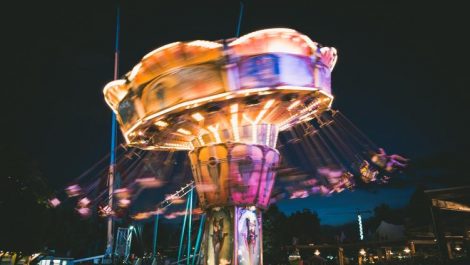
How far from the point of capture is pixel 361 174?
13.9 meters

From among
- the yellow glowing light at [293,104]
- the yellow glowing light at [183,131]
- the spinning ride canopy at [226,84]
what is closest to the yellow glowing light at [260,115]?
the spinning ride canopy at [226,84]

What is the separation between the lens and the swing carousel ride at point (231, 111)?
28.6 feet

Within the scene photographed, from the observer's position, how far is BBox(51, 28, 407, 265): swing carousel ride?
873 cm

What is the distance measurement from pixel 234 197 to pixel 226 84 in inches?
143

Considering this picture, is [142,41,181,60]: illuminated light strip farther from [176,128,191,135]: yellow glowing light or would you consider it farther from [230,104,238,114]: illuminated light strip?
[176,128,191,135]: yellow glowing light

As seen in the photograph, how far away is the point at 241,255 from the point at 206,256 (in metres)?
1.16

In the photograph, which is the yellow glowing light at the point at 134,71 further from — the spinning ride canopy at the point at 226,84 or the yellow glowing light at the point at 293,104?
the yellow glowing light at the point at 293,104

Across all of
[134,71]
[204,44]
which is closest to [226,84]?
[204,44]

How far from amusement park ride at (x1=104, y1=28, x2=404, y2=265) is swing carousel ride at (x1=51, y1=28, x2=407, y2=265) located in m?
0.03

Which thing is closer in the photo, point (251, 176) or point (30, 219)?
point (251, 176)

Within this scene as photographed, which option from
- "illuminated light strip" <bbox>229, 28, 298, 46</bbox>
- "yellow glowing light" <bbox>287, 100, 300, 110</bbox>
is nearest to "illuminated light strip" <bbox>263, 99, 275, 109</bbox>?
"yellow glowing light" <bbox>287, 100, 300, 110</bbox>

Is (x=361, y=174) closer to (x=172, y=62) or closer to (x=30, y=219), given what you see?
(x=172, y=62)

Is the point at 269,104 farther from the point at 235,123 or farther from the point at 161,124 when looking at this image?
the point at 161,124

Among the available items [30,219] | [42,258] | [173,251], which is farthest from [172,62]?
[173,251]
